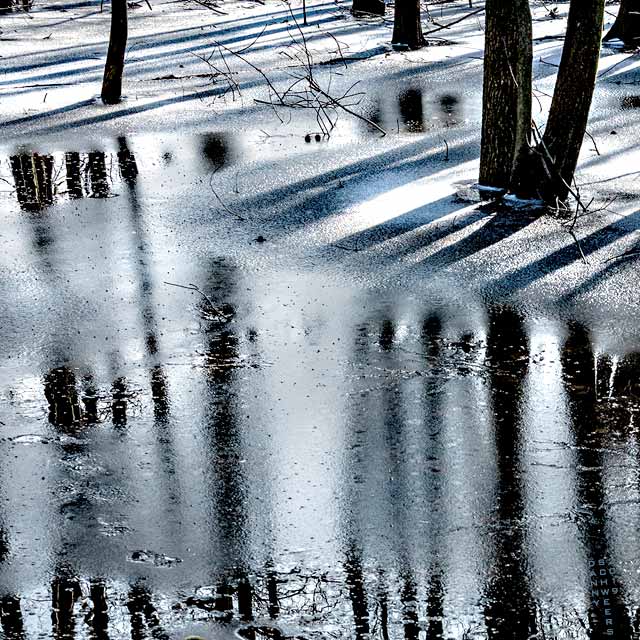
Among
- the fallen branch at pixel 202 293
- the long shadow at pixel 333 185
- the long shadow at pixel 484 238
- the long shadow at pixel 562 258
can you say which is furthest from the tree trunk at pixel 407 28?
the fallen branch at pixel 202 293

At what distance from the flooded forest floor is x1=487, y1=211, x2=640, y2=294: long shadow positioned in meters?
0.05

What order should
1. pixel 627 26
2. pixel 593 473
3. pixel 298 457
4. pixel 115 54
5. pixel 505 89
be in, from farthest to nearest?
pixel 627 26 < pixel 115 54 < pixel 505 89 < pixel 298 457 < pixel 593 473

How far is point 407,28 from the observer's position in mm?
24875

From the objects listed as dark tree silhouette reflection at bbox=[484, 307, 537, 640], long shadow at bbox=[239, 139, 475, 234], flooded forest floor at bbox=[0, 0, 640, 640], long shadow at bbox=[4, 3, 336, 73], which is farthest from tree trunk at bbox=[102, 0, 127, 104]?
dark tree silhouette reflection at bbox=[484, 307, 537, 640]

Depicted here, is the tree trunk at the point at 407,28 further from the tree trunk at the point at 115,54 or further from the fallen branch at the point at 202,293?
the fallen branch at the point at 202,293

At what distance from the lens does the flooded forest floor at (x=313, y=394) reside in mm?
5723

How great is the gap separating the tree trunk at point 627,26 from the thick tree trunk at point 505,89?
12.5 metres

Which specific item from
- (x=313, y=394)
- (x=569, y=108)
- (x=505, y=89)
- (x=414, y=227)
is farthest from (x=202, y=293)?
(x=569, y=108)

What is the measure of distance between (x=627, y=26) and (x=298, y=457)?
20.1 metres

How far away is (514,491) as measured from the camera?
265 inches

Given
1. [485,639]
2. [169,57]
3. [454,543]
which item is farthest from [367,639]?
[169,57]

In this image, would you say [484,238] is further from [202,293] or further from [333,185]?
[202,293]

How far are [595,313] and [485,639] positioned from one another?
488 centimetres

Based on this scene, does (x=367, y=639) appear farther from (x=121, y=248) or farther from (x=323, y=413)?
(x=121, y=248)
